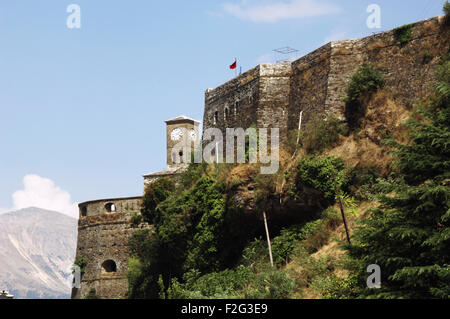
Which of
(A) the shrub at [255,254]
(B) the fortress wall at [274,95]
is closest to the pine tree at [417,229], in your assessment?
(A) the shrub at [255,254]

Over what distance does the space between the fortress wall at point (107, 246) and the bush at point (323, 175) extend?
63.9 feet

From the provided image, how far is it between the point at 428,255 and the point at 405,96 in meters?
13.6

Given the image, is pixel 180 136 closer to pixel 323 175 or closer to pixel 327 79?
pixel 327 79

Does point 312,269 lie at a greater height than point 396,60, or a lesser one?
lesser

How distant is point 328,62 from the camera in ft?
107

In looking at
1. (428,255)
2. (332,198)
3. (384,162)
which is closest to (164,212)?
(332,198)

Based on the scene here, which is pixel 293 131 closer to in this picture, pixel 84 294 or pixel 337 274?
pixel 337 274

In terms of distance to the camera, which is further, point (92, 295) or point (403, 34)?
point (92, 295)

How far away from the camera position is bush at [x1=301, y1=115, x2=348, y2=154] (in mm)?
30375

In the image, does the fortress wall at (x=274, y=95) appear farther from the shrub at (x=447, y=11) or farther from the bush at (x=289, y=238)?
the shrub at (x=447, y=11)

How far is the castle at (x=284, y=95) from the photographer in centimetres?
2936

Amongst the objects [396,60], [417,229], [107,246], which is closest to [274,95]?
[396,60]

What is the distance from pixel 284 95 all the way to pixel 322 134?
5.26 metres

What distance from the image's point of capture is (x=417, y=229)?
17.3 metres
